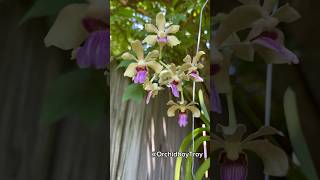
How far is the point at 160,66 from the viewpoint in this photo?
1.17m

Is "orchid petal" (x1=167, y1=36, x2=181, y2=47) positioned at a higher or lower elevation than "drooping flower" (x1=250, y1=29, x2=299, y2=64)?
higher

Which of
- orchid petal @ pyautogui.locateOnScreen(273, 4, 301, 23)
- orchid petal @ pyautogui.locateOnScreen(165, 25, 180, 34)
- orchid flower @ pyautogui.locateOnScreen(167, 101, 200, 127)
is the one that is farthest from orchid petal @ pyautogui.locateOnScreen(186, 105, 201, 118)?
orchid petal @ pyautogui.locateOnScreen(273, 4, 301, 23)

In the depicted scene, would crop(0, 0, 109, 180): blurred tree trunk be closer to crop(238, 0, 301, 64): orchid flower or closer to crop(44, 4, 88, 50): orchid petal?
crop(44, 4, 88, 50): orchid petal

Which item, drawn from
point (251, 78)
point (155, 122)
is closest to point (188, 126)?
point (155, 122)

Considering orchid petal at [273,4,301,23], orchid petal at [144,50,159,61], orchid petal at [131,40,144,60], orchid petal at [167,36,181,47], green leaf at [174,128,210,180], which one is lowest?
green leaf at [174,128,210,180]

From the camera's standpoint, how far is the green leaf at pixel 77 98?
106 cm

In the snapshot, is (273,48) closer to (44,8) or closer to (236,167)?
(236,167)

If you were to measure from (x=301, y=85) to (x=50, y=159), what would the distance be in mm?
657

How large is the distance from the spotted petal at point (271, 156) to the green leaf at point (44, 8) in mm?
596

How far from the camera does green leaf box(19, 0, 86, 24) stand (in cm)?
103

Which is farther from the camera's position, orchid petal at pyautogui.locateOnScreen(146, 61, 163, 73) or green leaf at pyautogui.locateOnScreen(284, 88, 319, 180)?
orchid petal at pyautogui.locateOnScreen(146, 61, 163, 73)

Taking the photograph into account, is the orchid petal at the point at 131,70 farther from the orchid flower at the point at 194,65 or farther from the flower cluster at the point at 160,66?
the orchid flower at the point at 194,65

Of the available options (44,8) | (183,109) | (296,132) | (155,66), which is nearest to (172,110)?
(183,109)

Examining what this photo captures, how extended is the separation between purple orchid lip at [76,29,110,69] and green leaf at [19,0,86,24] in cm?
11
